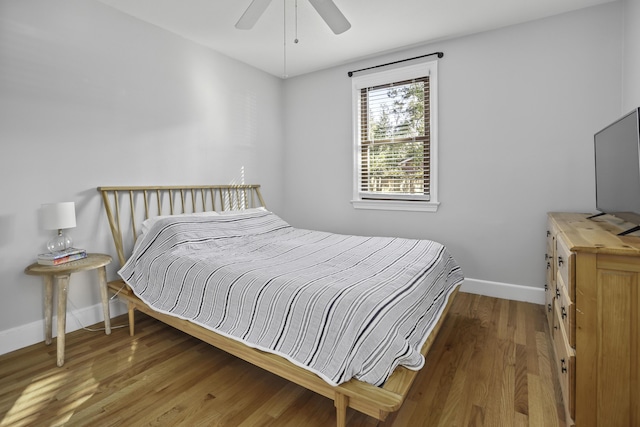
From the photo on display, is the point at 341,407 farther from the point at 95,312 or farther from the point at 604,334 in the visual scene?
the point at 95,312

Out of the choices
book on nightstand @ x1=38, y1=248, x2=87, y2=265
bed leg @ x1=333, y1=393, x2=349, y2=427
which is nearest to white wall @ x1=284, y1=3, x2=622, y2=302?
bed leg @ x1=333, y1=393, x2=349, y2=427

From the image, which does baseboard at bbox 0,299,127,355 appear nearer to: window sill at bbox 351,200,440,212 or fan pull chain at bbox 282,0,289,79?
fan pull chain at bbox 282,0,289,79

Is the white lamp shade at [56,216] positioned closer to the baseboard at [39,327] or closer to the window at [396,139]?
the baseboard at [39,327]

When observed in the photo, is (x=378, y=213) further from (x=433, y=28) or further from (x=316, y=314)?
(x=316, y=314)

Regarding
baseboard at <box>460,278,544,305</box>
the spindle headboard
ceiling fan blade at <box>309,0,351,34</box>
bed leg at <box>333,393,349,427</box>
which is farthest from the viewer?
baseboard at <box>460,278,544,305</box>

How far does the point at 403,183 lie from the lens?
3551mm

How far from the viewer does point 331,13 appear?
80.4 inches

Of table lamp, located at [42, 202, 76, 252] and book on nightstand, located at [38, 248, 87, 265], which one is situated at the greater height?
table lamp, located at [42, 202, 76, 252]

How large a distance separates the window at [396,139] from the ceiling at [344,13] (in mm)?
334

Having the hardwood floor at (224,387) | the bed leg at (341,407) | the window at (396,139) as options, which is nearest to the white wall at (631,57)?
the window at (396,139)

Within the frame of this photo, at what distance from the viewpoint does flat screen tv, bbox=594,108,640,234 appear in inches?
58.0

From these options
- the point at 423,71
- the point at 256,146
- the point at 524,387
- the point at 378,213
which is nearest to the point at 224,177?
the point at 256,146

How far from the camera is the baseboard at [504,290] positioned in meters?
2.94

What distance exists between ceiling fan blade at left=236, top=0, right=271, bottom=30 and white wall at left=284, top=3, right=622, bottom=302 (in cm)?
178
